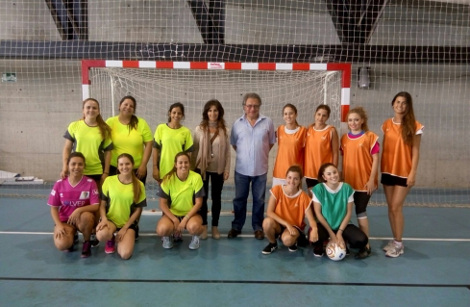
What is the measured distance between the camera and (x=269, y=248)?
10.9 feet

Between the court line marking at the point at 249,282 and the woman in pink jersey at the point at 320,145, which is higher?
the woman in pink jersey at the point at 320,145

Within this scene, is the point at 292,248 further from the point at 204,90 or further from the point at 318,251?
the point at 204,90

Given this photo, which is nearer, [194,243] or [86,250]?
[86,250]

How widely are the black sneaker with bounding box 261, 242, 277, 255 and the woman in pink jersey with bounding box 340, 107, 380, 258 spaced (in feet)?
2.89

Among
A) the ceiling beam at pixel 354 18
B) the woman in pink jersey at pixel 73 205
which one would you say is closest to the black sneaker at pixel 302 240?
the woman in pink jersey at pixel 73 205

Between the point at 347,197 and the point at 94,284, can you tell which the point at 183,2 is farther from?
the point at 94,284

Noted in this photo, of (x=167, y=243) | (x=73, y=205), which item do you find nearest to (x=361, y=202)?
(x=167, y=243)

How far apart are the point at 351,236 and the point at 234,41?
174 inches

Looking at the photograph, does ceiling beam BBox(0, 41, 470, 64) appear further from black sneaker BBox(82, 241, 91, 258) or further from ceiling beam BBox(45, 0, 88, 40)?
black sneaker BBox(82, 241, 91, 258)

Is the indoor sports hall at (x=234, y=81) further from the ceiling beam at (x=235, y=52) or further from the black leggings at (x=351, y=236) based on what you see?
the black leggings at (x=351, y=236)

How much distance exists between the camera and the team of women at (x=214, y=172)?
3211 mm

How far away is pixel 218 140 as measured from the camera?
142 inches

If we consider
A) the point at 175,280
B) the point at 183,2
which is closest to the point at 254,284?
the point at 175,280

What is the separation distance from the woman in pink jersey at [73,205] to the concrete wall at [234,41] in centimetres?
391
